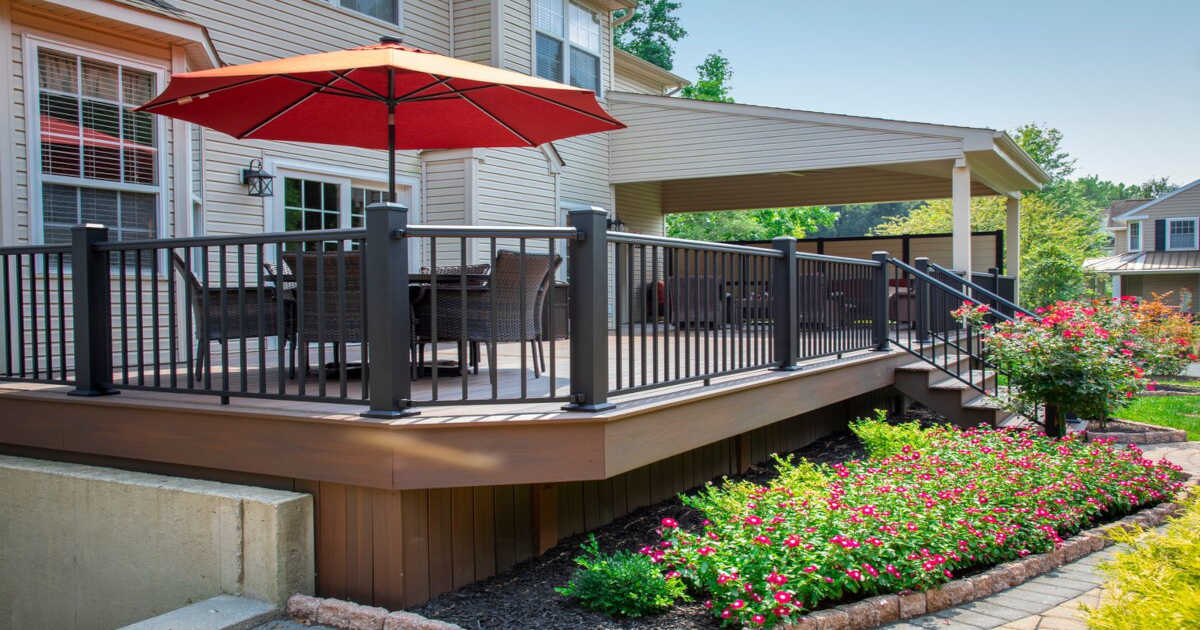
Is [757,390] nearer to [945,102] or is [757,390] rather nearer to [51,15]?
[51,15]

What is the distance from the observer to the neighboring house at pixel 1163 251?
27781 mm

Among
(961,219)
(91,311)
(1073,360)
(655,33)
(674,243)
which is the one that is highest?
(655,33)

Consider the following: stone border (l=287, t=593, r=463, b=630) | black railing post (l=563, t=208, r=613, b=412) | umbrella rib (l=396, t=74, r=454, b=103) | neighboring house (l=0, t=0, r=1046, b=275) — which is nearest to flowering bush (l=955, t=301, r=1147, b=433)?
neighboring house (l=0, t=0, r=1046, b=275)

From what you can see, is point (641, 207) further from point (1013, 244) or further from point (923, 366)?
point (923, 366)

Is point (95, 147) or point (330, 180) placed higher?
point (330, 180)

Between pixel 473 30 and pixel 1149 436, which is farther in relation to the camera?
pixel 473 30

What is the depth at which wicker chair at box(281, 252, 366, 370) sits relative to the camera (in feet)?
12.1

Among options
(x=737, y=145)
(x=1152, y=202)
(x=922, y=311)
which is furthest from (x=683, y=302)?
(x=1152, y=202)

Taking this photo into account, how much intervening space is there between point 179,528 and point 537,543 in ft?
5.75

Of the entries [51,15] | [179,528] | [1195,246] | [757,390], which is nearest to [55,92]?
[51,15]

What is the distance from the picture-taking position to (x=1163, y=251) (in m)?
28.7

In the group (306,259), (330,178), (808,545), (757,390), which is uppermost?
(330,178)

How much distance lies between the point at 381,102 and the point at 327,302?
1765mm

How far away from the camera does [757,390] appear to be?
511cm
